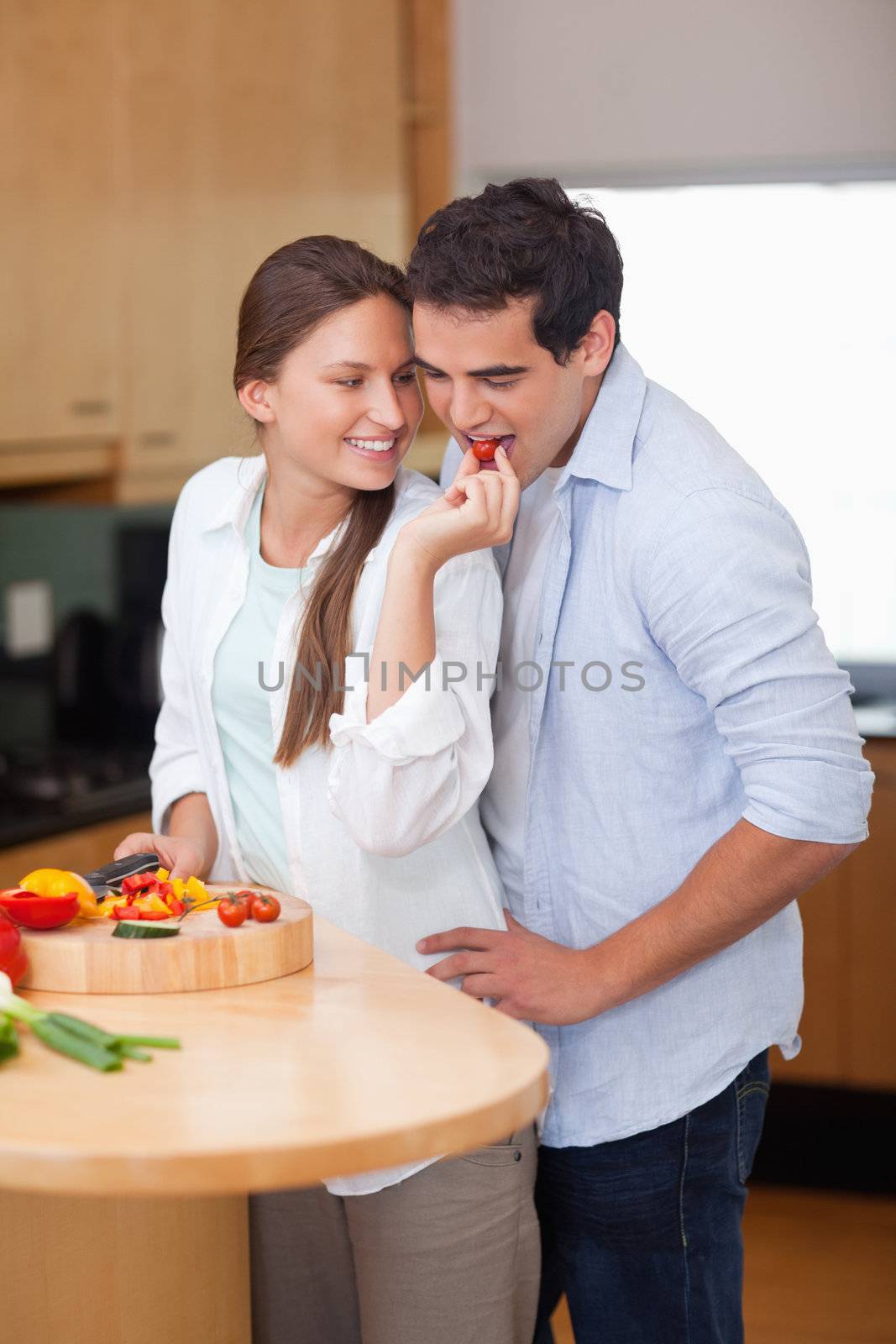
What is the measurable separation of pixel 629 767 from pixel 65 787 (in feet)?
5.91

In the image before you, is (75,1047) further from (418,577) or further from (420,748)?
(418,577)

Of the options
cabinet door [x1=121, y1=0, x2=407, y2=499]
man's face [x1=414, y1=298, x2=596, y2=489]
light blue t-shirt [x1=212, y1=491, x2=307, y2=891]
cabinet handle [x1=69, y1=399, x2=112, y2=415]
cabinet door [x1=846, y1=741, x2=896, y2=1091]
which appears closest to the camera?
man's face [x1=414, y1=298, x2=596, y2=489]

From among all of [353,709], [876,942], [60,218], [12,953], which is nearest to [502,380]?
[353,709]

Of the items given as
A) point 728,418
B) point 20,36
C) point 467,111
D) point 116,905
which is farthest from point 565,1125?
point 467,111

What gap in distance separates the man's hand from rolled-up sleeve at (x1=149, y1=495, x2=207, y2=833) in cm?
38

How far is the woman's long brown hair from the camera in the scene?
4.74 feet

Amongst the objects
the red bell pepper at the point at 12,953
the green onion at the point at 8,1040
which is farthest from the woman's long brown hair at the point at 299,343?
the green onion at the point at 8,1040

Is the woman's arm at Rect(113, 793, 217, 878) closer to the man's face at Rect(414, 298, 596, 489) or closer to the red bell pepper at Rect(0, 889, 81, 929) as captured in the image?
the red bell pepper at Rect(0, 889, 81, 929)

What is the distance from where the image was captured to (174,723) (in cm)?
173

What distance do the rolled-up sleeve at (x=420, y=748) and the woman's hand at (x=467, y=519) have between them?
0.09 meters

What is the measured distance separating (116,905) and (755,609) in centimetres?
60

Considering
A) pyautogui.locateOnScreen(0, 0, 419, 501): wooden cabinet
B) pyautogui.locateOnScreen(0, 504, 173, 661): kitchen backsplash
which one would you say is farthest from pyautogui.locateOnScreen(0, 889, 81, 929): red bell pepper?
pyautogui.locateOnScreen(0, 504, 173, 661): kitchen backsplash

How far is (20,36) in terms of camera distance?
105 inches

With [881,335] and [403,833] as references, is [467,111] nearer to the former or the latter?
[881,335]
